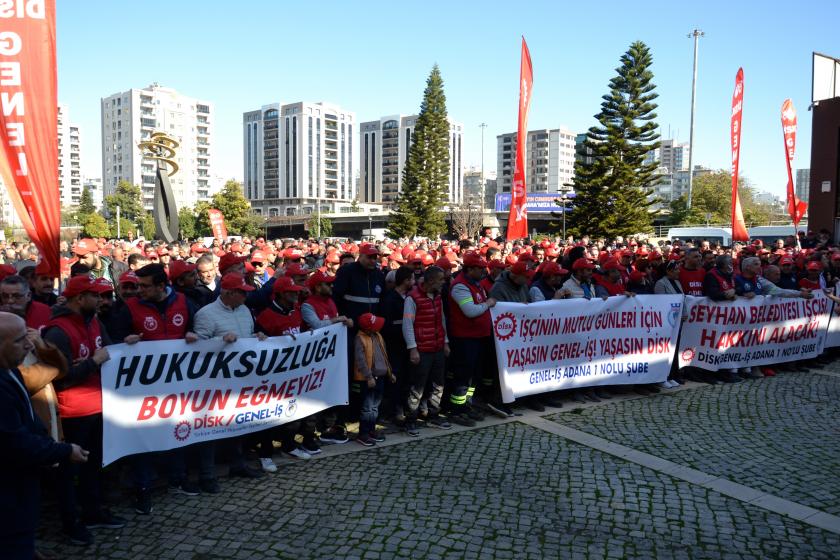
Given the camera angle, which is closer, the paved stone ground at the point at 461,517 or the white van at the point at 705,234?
the paved stone ground at the point at 461,517

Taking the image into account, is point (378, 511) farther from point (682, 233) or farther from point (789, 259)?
point (682, 233)

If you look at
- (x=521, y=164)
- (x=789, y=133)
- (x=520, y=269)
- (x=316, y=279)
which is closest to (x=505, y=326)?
(x=520, y=269)

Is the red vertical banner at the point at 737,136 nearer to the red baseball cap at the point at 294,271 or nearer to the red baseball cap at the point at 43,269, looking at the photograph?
the red baseball cap at the point at 294,271

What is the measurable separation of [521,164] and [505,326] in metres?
7.75

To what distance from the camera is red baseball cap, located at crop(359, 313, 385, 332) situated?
250 inches

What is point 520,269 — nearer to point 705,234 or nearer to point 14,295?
point 14,295

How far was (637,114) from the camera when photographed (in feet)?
129

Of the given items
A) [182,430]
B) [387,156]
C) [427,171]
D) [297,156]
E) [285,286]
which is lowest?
[182,430]

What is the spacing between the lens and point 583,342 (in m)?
8.02

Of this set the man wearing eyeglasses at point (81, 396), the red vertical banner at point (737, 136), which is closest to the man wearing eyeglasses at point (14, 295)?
the man wearing eyeglasses at point (81, 396)

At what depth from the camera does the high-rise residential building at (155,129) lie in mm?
130500

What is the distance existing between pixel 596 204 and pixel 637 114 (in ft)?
19.1

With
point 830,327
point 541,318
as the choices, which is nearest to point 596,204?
point 830,327

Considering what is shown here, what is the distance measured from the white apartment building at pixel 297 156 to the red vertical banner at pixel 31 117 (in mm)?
139257
